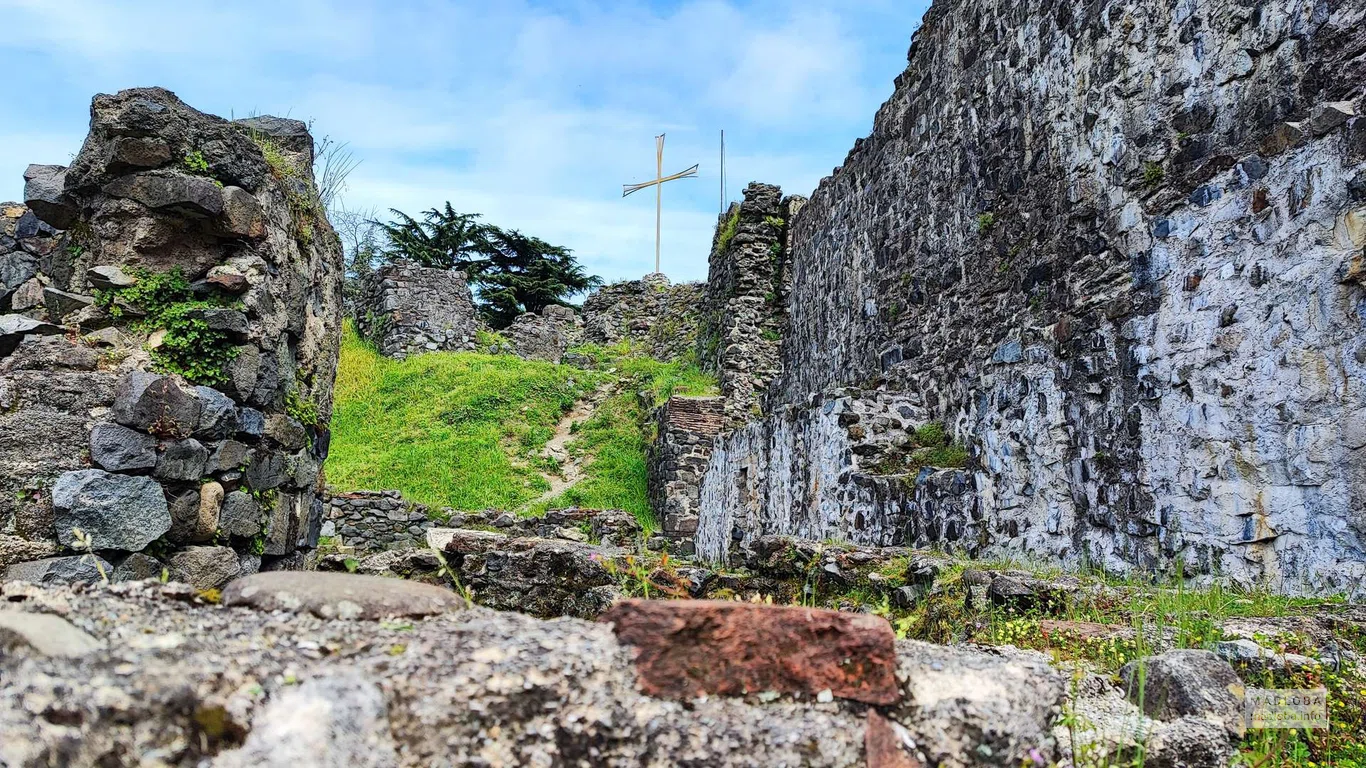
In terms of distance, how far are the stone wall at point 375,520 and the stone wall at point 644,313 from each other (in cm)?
905

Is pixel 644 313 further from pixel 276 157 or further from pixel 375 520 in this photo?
pixel 276 157

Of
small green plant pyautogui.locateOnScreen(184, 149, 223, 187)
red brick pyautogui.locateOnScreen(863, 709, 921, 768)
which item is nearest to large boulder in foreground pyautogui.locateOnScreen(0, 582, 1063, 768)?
red brick pyautogui.locateOnScreen(863, 709, 921, 768)

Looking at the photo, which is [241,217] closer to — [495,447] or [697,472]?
[697,472]

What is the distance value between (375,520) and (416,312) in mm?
9562

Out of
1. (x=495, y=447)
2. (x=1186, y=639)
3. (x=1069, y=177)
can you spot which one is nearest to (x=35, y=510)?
(x=1186, y=639)

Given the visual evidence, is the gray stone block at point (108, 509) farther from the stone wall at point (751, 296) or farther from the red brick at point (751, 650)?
the stone wall at point (751, 296)

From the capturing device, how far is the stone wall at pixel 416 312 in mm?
21234

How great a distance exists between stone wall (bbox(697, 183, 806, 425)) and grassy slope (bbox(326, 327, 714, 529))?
0.95 meters

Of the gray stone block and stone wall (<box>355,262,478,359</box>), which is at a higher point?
stone wall (<box>355,262,478,359</box>)

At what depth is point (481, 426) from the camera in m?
16.7

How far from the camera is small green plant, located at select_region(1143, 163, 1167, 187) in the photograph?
5.17m

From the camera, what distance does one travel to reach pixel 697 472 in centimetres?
1387

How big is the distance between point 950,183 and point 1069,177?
6.13 ft

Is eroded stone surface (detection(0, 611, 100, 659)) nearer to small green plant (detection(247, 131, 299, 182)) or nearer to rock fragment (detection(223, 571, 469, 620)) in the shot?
rock fragment (detection(223, 571, 469, 620))
